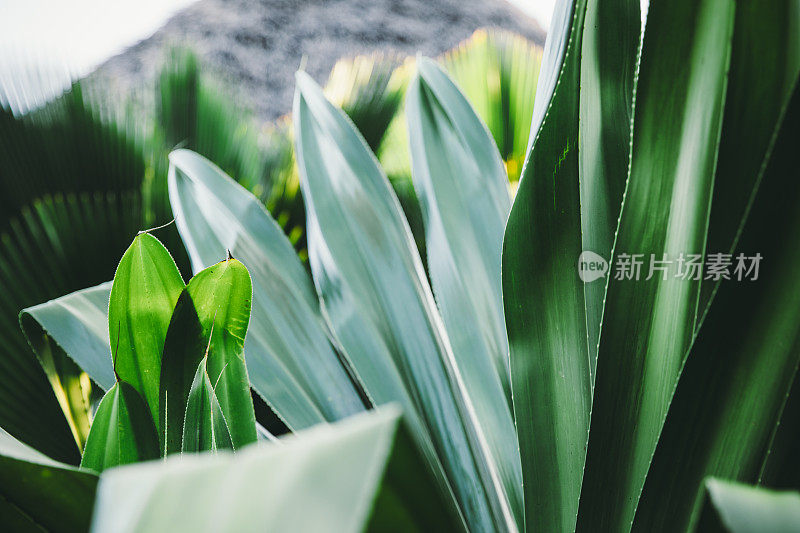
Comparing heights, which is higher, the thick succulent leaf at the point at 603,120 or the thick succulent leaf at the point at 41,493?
the thick succulent leaf at the point at 603,120

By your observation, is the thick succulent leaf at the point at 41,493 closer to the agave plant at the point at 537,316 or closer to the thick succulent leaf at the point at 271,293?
the agave plant at the point at 537,316

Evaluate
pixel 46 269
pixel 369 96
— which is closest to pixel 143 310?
pixel 46 269

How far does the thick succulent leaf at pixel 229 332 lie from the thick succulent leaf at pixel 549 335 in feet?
0.42

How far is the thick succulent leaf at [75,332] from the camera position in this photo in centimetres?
30

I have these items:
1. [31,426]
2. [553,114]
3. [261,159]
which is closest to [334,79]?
[261,159]

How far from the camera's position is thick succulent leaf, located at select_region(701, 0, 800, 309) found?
0.57 feet

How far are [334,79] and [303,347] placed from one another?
35.5 inches

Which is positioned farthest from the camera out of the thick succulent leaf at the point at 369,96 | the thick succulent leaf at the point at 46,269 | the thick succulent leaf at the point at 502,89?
the thick succulent leaf at the point at 502,89

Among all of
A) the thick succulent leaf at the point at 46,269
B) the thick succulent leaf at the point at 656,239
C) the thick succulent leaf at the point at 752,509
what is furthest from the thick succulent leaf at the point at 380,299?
the thick succulent leaf at the point at 46,269

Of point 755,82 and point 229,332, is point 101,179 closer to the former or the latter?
point 229,332

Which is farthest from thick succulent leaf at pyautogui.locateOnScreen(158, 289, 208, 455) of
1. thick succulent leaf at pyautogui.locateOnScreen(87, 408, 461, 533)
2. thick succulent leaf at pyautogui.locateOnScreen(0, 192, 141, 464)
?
thick succulent leaf at pyautogui.locateOnScreen(0, 192, 141, 464)

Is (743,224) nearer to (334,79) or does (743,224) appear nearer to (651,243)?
(651,243)

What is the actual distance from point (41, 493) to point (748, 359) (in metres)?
0.21

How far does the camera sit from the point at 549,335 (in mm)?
278
